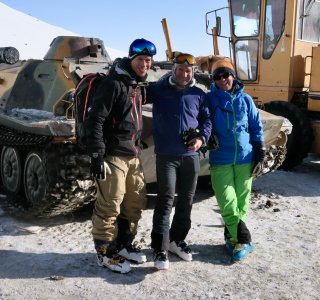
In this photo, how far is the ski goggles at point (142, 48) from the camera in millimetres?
3814

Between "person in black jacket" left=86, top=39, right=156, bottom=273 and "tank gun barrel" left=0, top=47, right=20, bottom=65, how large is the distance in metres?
3.89

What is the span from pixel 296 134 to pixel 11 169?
450 centimetres

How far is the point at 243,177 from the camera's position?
14.3 feet

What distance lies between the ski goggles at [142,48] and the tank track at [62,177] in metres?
1.46

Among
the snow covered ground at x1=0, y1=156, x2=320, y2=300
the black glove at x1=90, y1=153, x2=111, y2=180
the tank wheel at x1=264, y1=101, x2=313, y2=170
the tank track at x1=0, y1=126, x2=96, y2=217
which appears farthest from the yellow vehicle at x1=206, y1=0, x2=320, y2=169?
the black glove at x1=90, y1=153, x2=111, y2=180

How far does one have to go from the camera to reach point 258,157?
433cm

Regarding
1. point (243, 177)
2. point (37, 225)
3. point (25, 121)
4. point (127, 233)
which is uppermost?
point (25, 121)

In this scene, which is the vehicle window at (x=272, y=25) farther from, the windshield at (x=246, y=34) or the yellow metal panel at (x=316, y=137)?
the yellow metal panel at (x=316, y=137)

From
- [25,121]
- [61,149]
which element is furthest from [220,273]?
[25,121]

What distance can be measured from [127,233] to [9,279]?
39.1 inches

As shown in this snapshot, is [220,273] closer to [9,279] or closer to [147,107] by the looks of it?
[9,279]

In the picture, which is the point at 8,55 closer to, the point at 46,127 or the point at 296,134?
the point at 46,127

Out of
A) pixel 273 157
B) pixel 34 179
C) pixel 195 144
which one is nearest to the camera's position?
pixel 195 144

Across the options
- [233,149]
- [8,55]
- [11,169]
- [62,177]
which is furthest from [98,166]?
[8,55]
